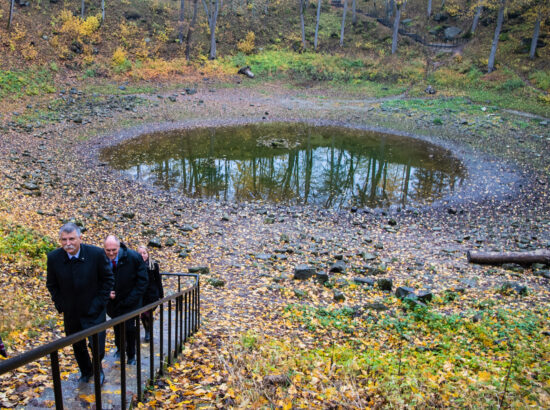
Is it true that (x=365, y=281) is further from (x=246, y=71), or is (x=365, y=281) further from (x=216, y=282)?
(x=246, y=71)

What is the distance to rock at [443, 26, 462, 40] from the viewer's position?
141 ft

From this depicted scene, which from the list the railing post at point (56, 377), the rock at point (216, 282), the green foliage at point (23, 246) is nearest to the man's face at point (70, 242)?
the railing post at point (56, 377)

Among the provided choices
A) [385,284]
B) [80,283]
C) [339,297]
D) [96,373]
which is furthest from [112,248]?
[385,284]

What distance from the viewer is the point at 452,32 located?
4338cm

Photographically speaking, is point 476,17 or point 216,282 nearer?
point 216,282

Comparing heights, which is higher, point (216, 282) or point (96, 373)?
point (96, 373)

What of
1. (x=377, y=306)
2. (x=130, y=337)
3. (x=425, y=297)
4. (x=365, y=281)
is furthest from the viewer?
(x=365, y=281)

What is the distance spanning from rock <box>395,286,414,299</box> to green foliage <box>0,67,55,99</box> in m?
26.1

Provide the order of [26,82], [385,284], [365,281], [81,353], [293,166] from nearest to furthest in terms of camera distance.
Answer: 1. [81,353]
2. [385,284]
3. [365,281]
4. [293,166]
5. [26,82]

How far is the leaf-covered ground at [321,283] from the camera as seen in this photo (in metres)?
4.74

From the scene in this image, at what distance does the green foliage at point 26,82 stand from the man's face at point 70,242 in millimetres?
25058

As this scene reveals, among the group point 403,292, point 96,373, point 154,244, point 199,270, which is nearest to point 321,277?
point 403,292

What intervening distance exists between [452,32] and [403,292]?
44.5 metres

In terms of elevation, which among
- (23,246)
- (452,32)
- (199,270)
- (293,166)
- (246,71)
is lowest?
(199,270)
